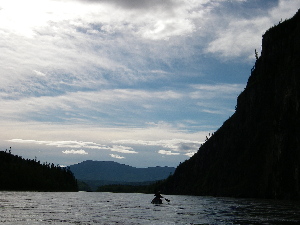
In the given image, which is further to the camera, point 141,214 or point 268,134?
point 268,134

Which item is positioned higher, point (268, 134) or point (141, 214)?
point (268, 134)

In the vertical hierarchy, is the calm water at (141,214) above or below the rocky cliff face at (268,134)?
below

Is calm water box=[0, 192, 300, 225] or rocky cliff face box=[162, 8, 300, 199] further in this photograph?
rocky cliff face box=[162, 8, 300, 199]

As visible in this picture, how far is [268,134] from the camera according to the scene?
134750mm

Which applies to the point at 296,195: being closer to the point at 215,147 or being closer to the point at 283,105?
the point at 283,105

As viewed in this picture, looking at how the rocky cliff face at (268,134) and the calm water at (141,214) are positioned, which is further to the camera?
the rocky cliff face at (268,134)

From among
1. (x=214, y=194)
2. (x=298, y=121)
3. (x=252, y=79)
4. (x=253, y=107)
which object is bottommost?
(x=214, y=194)

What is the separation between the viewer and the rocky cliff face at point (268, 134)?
108m

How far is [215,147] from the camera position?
19950 centimetres

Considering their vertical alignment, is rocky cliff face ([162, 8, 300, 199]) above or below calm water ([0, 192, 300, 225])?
above

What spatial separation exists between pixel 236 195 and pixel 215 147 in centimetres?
5968

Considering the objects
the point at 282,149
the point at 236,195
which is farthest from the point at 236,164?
the point at 282,149

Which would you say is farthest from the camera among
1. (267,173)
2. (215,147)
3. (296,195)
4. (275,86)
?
(215,147)

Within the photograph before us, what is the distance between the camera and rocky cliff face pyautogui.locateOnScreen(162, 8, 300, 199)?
10775cm
